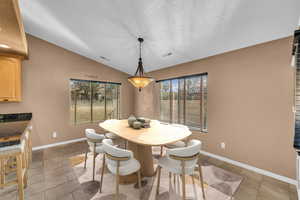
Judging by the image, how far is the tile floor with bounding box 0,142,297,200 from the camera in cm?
166

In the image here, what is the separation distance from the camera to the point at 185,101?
11.5ft

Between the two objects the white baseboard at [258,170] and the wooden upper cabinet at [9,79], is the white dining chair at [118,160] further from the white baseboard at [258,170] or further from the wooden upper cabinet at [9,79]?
the wooden upper cabinet at [9,79]

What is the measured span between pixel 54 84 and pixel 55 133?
1.40 meters

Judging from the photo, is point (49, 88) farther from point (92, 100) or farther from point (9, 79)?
point (92, 100)

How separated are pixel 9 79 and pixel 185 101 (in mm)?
4125

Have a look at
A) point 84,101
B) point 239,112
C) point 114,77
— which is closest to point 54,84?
point 84,101

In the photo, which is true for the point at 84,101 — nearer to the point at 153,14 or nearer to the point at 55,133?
the point at 55,133

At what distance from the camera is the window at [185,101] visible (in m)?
3.09

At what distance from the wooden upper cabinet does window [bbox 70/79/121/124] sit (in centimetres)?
124

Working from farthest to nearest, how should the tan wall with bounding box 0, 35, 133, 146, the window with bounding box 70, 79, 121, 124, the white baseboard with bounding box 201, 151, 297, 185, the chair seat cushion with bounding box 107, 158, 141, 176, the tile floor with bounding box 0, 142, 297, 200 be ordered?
the window with bounding box 70, 79, 121, 124
the tan wall with bounding box 0, 35, 133, 146
the white baseboard with bounding box 201, 151, 297, 185
the tile floor with bounding box 0, 142, 297, 200
the chair seat cushion with bounding box 107, 158, 141, 176

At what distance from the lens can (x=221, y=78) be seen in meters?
2.69

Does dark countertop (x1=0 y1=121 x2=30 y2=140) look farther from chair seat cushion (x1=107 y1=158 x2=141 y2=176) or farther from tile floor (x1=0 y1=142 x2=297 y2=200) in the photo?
chair seat cushion (x1=107 y1=158 x2=141 y2=176)

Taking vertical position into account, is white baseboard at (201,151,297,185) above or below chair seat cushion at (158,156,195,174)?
below

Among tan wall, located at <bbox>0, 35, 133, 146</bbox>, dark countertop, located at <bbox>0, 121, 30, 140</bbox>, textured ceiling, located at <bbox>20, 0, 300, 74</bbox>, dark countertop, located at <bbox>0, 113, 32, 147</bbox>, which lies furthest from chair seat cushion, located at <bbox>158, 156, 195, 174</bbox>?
tan wall, located at <bbox>0, 35, 133, 146</bbox>
